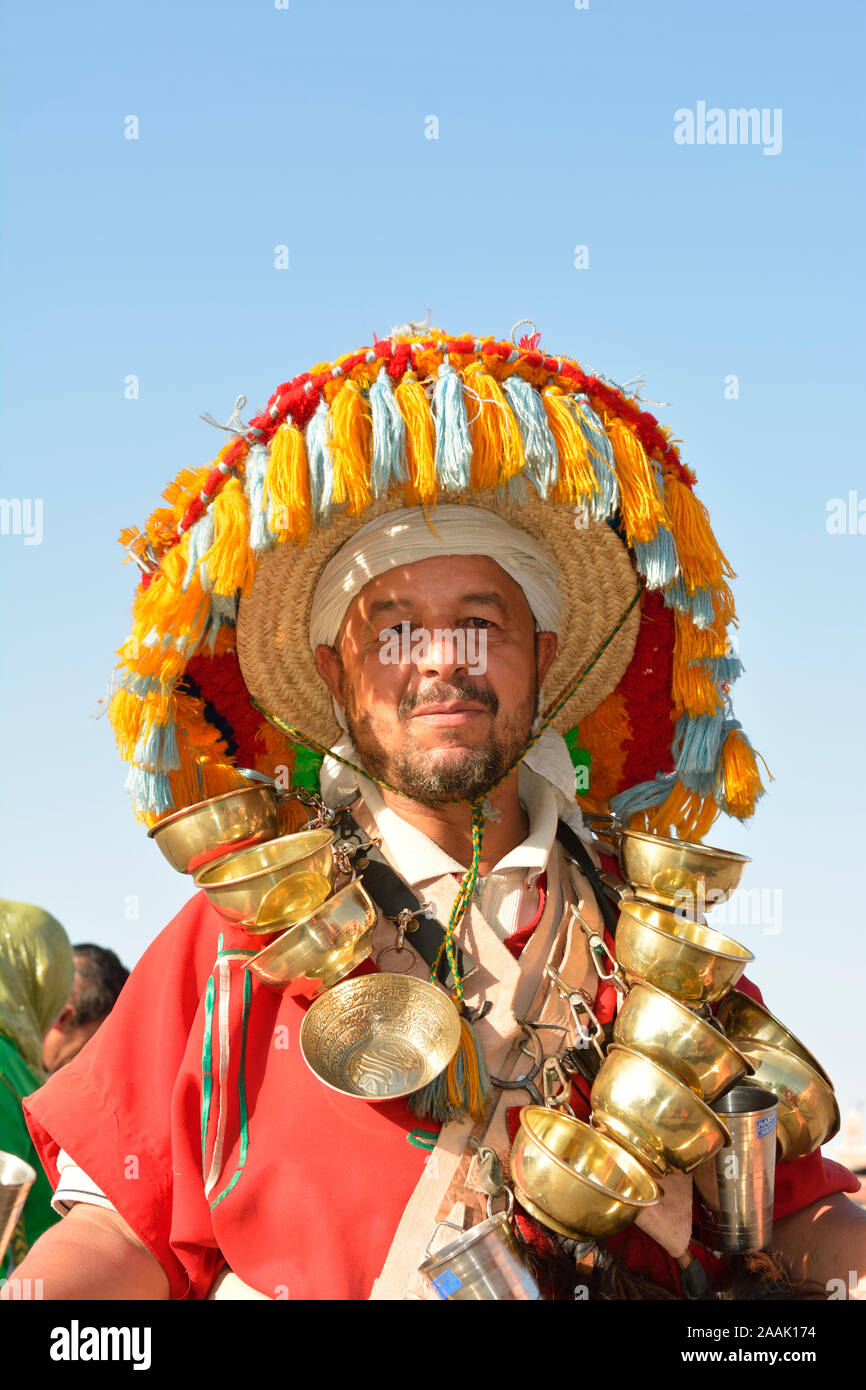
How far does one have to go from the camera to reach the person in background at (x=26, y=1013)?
3959 mm

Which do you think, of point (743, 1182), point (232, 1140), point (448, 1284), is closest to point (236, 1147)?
point (232, 1140)

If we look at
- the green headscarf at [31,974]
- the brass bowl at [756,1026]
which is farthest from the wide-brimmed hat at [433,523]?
the green headscarf at [31,974]

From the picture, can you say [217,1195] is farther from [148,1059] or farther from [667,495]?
[667,495]

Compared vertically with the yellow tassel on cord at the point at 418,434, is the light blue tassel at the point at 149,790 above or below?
below

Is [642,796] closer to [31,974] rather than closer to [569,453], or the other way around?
[569,453]

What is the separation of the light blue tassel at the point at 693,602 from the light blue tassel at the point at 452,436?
0.68m

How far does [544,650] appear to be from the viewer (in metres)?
3.71

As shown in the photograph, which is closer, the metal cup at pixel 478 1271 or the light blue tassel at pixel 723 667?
the metal cup at pixel 478 1271

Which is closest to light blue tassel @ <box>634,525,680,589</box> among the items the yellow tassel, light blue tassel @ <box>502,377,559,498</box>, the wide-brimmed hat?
the wide-brimmed hat

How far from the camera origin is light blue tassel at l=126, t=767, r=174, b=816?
3352mm

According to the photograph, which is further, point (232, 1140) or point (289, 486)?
point (289, 486)

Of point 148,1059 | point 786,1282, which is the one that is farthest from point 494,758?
point 786,1282

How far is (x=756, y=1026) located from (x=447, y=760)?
1.00 meters

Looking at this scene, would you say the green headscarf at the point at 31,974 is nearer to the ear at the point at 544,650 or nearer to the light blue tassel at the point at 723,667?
the ear at the point at 544,650
